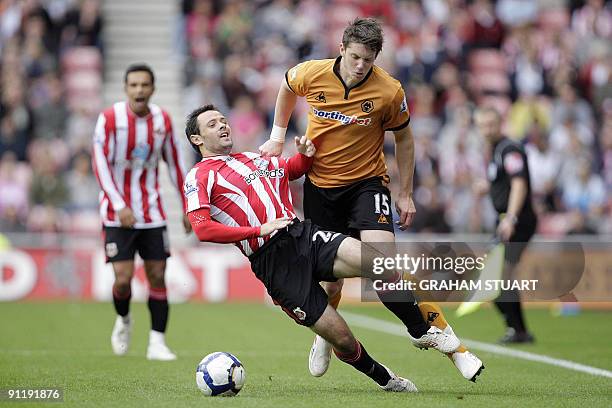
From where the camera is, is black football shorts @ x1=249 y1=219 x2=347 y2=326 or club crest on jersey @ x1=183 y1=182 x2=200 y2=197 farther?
club crest on jersey @ x1=183 y1=182 x2=200 y2=197

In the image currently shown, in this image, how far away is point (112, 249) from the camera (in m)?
9.95

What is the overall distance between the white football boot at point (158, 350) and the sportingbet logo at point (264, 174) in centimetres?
282

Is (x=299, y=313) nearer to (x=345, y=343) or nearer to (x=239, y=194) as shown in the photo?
(x=345, y=343)

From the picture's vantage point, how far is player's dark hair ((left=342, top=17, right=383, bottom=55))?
24.1 feet

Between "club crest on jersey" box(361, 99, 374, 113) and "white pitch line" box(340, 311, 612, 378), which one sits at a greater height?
"club crest on jersey" box(361, 99, 374, 113)

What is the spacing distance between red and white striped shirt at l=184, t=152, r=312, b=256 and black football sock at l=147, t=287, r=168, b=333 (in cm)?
277

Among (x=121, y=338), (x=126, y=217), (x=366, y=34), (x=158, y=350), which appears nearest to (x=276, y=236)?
(x=366, y=34)

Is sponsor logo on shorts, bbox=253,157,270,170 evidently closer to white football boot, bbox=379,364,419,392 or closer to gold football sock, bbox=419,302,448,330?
gold football sock, bbox=419,302,448,330

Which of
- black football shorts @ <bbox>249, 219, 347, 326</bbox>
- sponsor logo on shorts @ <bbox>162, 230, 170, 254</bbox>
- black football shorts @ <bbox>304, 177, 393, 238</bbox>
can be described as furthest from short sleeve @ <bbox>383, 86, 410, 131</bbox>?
sponsor logo on shorts @ <bbox>162, 230, 170, 254</bbox>

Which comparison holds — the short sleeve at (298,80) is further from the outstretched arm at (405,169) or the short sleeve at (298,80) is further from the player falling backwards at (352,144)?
the outstretched arm at (405,169)

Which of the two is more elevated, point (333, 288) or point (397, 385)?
point (333, 288)

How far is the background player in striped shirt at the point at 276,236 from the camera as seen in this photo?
23.6 ft

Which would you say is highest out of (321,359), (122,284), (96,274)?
(122,284)

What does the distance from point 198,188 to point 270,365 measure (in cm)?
254
